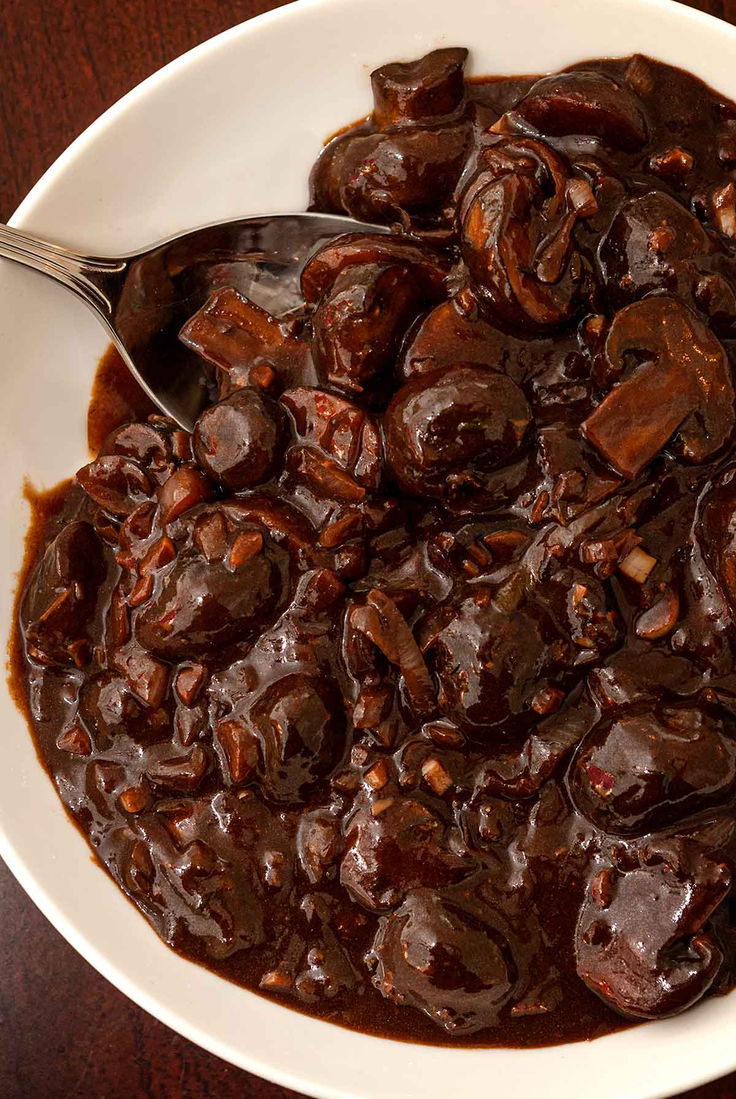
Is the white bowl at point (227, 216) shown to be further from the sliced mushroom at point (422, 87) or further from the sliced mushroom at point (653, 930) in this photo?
the sliced mushroom at point (653, 930)

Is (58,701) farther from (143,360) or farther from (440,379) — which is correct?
(440,379)

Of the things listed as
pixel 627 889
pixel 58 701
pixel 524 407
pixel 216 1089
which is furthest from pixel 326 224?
pixel 216 1089

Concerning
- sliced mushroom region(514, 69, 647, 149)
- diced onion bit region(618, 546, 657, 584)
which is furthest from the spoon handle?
diced onion bit region(618, 546, 657, 584)

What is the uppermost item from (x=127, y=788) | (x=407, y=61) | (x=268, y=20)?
(x=268, y=20)

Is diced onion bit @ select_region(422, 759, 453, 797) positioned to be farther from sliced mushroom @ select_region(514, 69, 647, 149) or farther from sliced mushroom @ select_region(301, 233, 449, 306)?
sliced mushroom @ select_region(514, 69, 647, 149)

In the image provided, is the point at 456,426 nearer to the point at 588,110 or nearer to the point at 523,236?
the point at 523,236

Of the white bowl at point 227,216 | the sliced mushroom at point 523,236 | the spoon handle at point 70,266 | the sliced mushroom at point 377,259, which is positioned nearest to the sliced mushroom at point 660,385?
the sliced mushroom at point 523,236

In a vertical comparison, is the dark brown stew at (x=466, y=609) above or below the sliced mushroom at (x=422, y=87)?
below

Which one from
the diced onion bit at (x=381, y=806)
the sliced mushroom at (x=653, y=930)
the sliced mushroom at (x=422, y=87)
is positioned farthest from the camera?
the sliced mushroom at (x=422, y=87)
